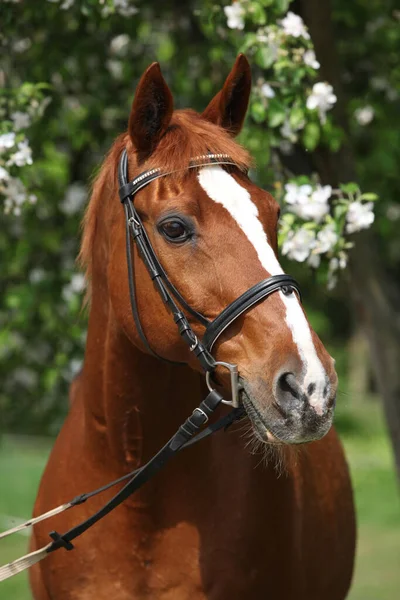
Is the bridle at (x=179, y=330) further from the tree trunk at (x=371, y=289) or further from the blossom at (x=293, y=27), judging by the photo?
the tree trunk at (x=371, y=289)

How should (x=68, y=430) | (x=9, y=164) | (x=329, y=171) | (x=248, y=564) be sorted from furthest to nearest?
(x=329, y=171) → (x=9, y=164) → (x=68, y=430) → (x=248, y=564)

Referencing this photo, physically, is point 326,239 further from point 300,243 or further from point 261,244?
point 261,244

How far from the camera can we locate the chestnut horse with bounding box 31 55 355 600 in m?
2.62

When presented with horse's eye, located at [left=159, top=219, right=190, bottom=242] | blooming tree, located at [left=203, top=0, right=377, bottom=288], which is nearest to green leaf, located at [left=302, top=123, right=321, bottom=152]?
blooming tree, located at [left=203, top=0, right=377, bottom=288]

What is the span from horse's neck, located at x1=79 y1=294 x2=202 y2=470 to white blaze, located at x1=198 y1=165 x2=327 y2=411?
0.59 m

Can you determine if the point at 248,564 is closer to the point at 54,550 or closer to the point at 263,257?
the point at 54,550

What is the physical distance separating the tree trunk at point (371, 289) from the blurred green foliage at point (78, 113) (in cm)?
26

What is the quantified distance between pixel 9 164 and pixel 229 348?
1715mm

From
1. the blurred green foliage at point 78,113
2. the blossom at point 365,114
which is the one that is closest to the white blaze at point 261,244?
the blurred green foliage at point 78,113

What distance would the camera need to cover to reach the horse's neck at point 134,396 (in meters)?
3.02

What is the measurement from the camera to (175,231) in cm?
271

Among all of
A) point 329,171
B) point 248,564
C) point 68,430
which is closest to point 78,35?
point 329,171

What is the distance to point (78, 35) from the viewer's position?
5.41 metres

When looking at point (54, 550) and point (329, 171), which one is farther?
point (329, 171)
